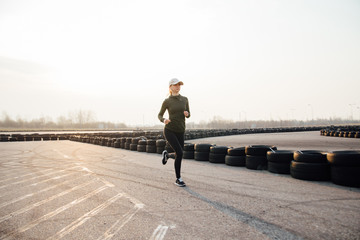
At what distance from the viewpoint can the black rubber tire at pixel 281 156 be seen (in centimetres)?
566

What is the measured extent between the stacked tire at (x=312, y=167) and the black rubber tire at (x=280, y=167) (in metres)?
0.49

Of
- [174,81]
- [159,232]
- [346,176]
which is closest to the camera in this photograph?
[159,232]

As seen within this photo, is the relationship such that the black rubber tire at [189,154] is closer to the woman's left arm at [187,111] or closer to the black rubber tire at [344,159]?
the woman's left arm at [187,111]

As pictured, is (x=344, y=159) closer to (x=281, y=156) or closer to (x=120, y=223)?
(x=281, y=156)

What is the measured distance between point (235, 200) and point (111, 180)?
2.89 m

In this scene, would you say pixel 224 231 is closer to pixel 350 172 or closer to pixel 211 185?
pixel 211 185

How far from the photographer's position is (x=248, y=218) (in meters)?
2.87

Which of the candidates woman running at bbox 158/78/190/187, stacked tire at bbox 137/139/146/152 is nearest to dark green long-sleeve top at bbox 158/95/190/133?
woman running at bbox 158/78/190/187

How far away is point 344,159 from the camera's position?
4.43 metres

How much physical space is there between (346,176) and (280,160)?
1532mm

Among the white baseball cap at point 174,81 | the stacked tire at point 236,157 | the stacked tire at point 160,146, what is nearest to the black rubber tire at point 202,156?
the stacked tire at point 236,157

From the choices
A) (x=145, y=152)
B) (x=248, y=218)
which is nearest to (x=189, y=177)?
(x=248, y=218)

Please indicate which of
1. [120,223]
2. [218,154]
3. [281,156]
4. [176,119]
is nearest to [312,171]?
[281,156]

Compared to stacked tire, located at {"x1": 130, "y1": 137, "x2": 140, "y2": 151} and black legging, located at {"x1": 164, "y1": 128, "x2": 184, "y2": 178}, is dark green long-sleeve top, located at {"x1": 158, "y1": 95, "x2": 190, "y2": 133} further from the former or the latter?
stacked tire, located at {"x1": 130, "y1": 137, "x2": 140, "y2": 151}
